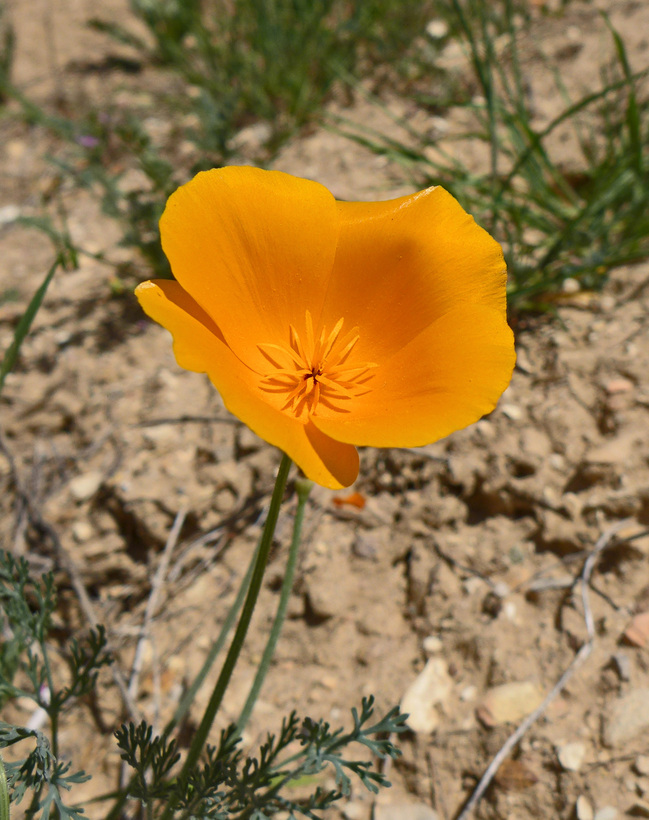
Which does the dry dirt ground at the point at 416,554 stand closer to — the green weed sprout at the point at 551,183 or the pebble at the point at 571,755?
the pebble at the point at 571,755

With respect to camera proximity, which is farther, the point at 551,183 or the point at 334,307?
the point at 551,183

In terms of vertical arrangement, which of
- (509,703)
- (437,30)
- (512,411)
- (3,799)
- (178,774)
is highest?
(437,30)

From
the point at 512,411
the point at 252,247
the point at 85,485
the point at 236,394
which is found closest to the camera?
the point at 236,394

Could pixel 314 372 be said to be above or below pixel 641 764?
above

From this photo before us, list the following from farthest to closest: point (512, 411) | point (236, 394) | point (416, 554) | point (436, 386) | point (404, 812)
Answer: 1. point (512, 411)
2. point (416, 554)
3. point (404, 812)
4. point (436, 386)
5. point (236, 394)

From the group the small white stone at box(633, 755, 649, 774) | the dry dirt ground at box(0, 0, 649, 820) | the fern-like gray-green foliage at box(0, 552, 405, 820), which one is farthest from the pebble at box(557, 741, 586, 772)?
the fern-like gray-green foliage at box(0, 552, 405, 820)

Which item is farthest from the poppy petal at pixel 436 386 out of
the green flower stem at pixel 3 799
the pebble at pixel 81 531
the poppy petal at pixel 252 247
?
the pebble at pixel 81 531

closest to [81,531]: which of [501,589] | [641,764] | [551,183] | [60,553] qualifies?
[60,553]

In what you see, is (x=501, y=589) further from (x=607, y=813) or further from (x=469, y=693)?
(x=607, y=813)
